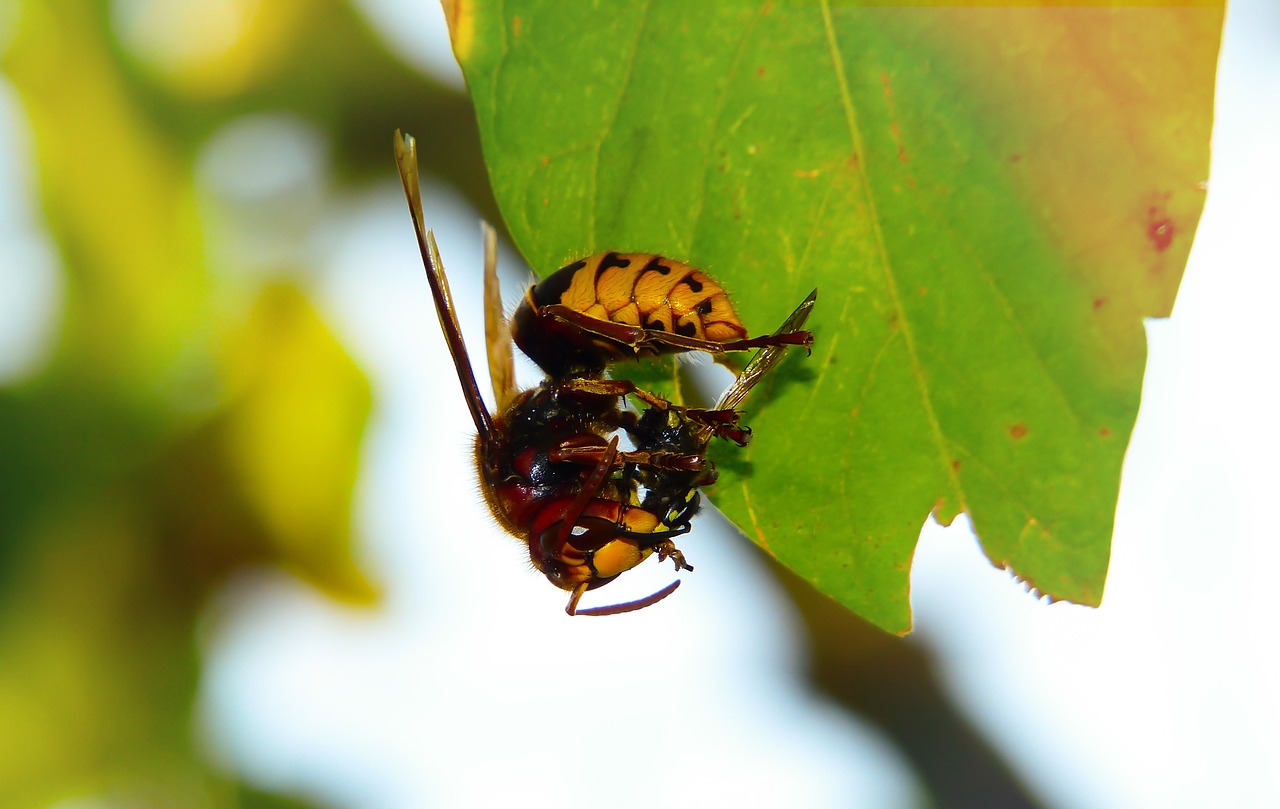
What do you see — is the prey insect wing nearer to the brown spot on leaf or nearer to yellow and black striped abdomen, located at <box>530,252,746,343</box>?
yellow and black striped abdomen, located at <box>530,252,746,343</box>

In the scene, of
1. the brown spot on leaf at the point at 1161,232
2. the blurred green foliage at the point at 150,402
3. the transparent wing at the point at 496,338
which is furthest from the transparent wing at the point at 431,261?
the blurred green foliage at the point at 150,402

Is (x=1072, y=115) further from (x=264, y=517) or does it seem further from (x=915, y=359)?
(x=264, y=517)

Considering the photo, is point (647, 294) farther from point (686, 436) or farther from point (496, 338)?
point (496, 338)

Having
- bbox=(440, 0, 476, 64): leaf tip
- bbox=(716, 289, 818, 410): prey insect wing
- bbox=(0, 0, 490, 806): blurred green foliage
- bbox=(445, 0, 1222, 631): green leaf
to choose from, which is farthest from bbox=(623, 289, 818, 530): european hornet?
bbox=(0, 0, 490, 806): blurred green foliage

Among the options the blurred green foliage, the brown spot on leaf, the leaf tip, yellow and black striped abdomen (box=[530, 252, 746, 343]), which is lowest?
the blurred green foliage

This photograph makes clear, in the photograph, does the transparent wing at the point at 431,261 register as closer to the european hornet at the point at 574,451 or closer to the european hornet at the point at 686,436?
the european hornet at the point at 574,451
